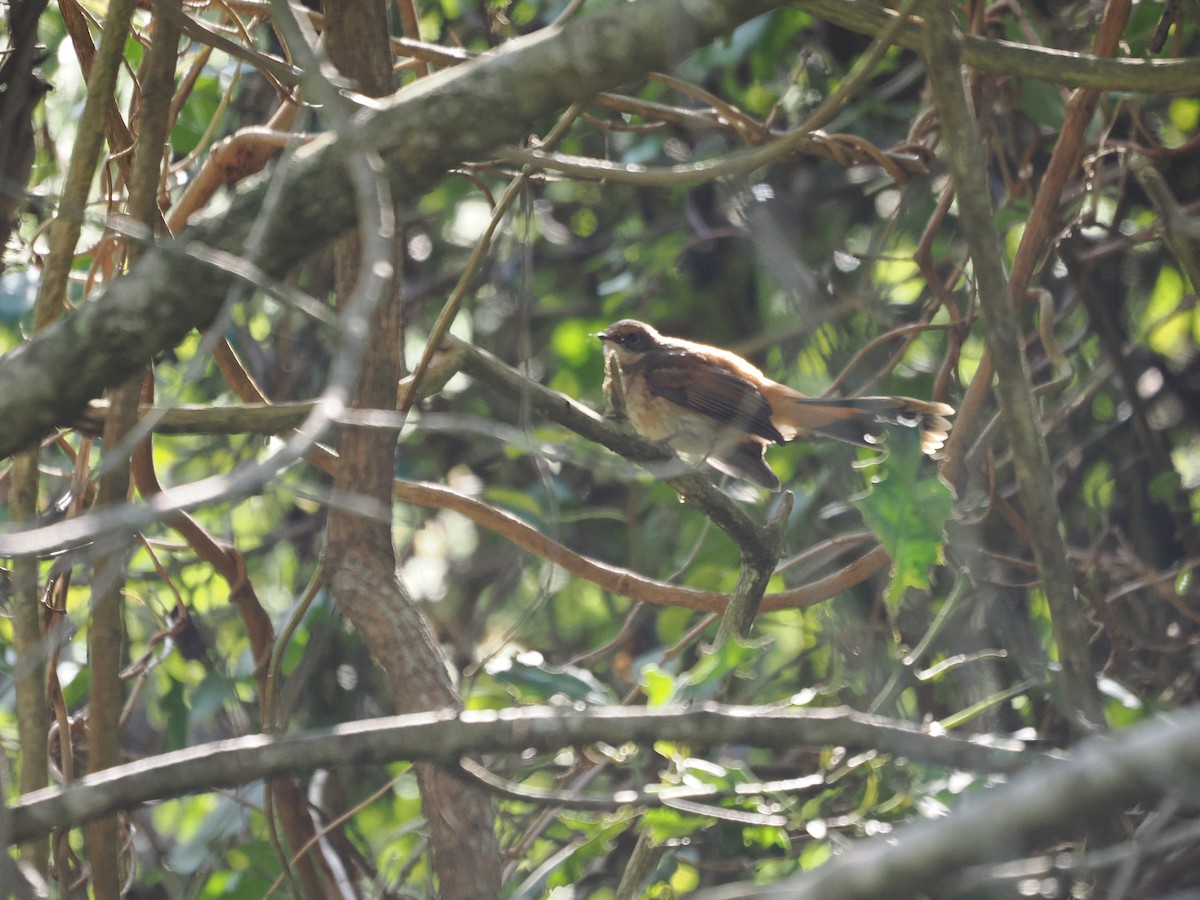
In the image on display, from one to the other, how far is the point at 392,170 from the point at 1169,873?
262 cm

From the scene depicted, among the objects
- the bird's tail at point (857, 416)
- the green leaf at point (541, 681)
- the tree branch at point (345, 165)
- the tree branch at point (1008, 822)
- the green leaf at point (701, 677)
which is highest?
the tree branch at point (345, 165)

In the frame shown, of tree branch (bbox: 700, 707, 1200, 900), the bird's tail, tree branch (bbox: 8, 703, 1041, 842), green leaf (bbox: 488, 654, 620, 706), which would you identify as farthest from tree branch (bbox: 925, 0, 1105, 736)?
the bird's tail

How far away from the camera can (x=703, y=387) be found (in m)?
5.69

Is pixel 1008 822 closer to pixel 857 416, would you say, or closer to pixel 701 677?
pixel 701 677

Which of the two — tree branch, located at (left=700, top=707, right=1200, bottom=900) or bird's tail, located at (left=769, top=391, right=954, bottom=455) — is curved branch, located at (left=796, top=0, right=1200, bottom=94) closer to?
bird's tail, located at (left=769, top=391, right=954, bottom=455)

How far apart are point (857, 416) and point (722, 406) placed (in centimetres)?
83

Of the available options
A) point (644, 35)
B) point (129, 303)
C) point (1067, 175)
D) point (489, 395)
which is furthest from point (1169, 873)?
point (489, 395)

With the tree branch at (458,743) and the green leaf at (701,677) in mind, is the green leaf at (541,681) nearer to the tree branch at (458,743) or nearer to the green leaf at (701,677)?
the green leaf at (701,677)

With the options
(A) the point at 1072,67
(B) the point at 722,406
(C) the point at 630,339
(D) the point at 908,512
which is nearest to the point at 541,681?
(D) the point at 908,512

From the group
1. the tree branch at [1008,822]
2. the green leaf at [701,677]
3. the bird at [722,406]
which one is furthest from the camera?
the bird at [722,406]

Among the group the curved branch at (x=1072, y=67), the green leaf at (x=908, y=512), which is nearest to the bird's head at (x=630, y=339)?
the curved branch at (x=1072, y=67)

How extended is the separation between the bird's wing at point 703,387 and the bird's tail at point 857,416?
0.12m

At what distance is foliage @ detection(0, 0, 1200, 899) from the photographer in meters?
3.22

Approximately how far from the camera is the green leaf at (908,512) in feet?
8.36
